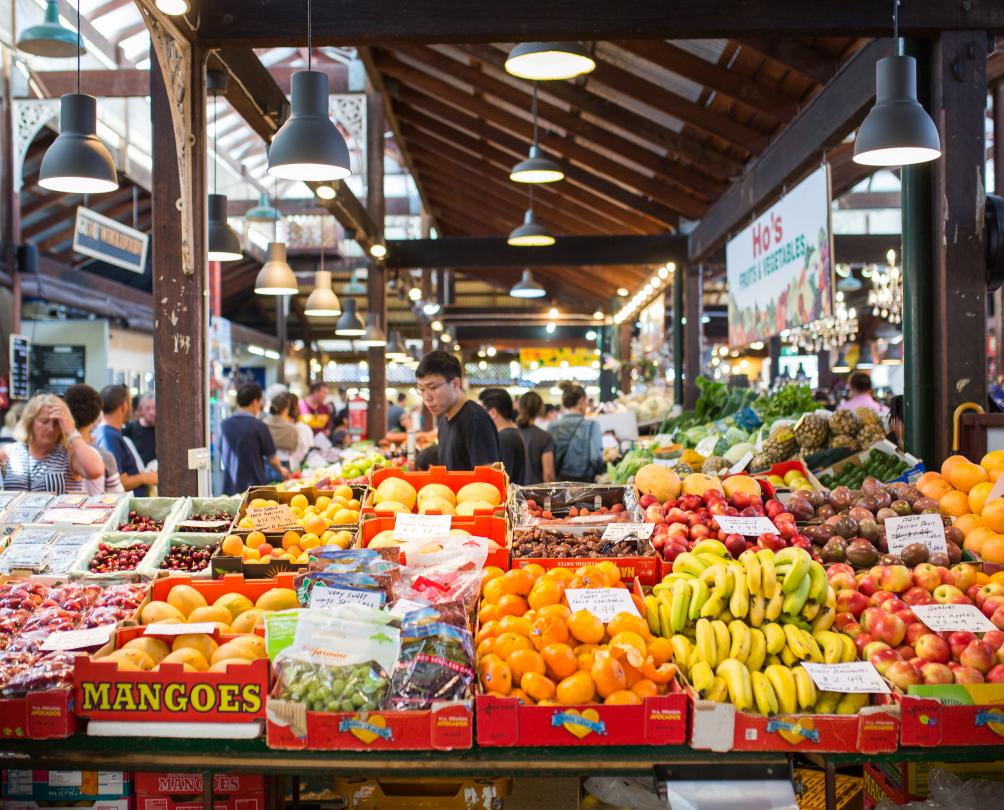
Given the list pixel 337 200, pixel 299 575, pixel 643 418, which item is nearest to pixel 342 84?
pixel 337 200

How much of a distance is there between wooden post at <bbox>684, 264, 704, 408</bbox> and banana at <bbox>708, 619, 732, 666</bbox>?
8385 mm

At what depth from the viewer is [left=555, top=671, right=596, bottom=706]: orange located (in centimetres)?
228

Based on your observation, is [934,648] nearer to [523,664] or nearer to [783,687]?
[783,687]

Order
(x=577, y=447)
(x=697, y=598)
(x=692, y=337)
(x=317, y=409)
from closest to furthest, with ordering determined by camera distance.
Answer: (x=697, y=598), (x=577, y=447), (x=692, y=337), (x=317, y=409)

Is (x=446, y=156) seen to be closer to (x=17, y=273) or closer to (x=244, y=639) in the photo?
(x=17, y=273)

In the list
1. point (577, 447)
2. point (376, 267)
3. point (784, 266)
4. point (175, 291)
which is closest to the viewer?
point (175, 291)

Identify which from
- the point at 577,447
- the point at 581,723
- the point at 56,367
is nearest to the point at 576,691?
the point at 581,723

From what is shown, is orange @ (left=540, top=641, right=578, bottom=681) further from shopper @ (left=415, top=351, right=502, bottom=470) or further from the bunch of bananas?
shopper @ (left=415, top=351, right=502, bottom=470)

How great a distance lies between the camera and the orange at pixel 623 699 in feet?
7.46

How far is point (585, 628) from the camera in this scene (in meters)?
2.49

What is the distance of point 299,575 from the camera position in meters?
2.79

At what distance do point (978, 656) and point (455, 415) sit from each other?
274cm

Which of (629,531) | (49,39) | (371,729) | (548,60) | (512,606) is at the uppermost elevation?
(49,39)

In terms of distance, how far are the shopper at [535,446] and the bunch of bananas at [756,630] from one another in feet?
14.4
